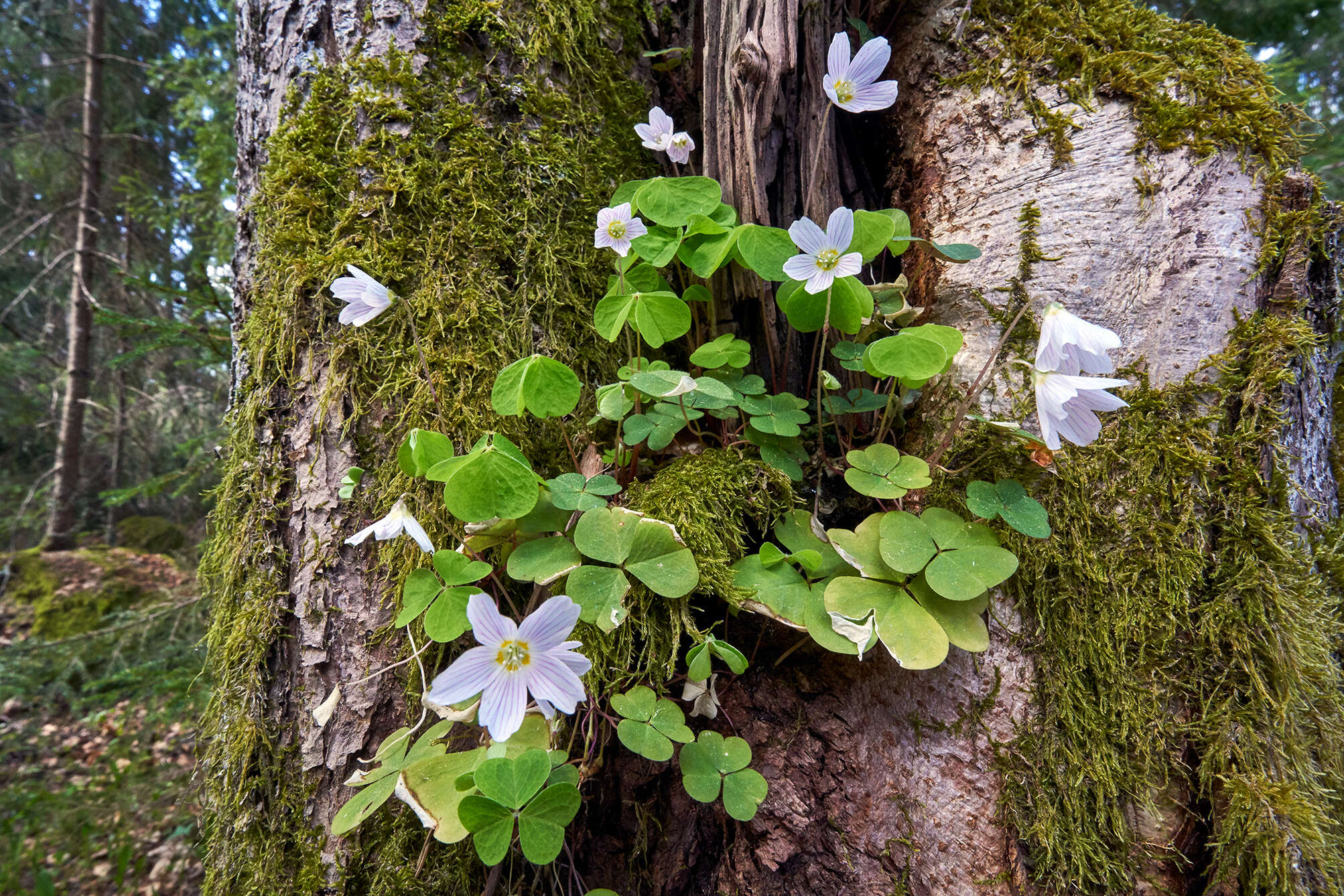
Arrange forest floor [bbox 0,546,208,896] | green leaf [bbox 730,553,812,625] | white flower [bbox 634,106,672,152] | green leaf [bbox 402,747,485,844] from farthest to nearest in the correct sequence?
forest floor [bbox 0,546,208,896], white flower [bbox 634,106,672,152], green leaf [bbox 730,553,812,625], green leaf [bbox 402,747,485,844]

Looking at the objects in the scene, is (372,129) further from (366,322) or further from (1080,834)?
(1080,834)

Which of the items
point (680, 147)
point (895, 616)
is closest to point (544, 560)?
point (895, 616)

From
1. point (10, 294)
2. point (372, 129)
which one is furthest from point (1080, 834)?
point (10, 294)

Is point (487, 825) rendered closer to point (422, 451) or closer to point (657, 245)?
point (422, 451)

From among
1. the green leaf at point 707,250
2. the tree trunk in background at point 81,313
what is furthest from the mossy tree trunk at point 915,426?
the tree trunk in background at point 81,313

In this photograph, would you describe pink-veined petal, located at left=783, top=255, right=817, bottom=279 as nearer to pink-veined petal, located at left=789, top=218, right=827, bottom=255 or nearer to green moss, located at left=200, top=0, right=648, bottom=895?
pink-veined petal, located at left=789, top=218, right=827, bottom=255

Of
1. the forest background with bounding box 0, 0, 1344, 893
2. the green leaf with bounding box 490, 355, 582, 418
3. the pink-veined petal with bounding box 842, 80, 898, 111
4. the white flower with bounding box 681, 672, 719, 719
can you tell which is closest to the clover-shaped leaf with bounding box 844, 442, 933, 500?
the white flower with bounding box 681, 672, 719, 719

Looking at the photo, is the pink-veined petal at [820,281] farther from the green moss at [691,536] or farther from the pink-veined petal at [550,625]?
the pink-veined petal at [550,625]
